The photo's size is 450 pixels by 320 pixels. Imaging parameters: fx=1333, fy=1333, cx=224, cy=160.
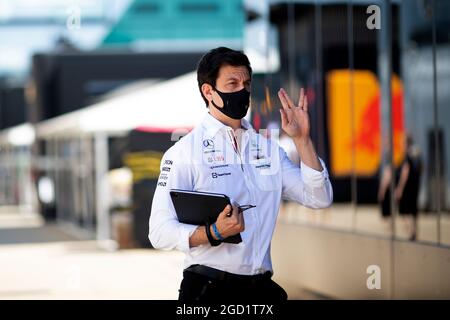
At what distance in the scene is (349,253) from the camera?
12.4m

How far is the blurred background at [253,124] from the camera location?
1224 cm

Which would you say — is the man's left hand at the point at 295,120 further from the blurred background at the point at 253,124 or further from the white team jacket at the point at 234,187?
the blurred background at the point at 253,124

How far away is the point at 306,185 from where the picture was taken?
4.81 meters

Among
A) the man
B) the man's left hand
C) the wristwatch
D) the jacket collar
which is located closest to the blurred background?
the jacket collar

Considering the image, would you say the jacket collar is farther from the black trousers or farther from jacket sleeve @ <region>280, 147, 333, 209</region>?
the black trousers

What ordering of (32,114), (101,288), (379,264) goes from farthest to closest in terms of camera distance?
(32,114) → (101,288) → (379,264)

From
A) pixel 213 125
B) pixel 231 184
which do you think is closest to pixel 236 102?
pixel 213 125

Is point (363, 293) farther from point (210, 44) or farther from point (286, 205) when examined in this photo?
point (210, 44)

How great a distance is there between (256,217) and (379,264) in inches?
265

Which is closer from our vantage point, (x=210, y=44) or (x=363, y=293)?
(x=363, y=293)

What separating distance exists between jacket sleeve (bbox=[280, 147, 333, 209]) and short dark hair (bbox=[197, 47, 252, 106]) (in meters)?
0.38
